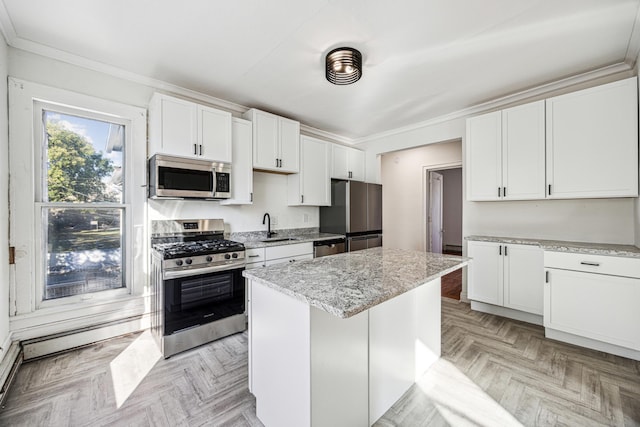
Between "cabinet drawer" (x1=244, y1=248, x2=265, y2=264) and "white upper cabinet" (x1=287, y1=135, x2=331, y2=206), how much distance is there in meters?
1.07

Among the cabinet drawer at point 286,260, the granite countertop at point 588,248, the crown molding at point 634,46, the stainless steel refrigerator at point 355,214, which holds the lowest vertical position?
the cabinet drawer at point 286,260

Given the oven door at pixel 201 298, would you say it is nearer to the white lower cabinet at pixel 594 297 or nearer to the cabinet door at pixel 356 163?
the cabinet door at pixel 356 163

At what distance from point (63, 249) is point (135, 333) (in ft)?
3.37

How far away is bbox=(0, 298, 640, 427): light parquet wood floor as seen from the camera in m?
1.58

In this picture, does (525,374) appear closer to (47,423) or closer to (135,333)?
(47,423)

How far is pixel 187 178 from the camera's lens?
8.86ft

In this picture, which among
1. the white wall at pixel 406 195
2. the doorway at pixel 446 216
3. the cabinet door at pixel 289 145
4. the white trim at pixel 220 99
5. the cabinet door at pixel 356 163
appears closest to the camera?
the white trim at pixel 220 99

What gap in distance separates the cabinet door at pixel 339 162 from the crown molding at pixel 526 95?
0.93 metres

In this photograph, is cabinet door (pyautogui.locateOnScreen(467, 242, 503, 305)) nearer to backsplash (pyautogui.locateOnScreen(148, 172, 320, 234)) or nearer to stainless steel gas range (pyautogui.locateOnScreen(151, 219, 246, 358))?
backsplash (pyautogui.locateOnScreen(148, 172, 320, 234))

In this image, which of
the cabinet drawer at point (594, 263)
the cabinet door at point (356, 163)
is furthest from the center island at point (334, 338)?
the cabinet door at point (356, 163)

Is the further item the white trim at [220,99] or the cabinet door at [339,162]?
the cabinet door at [339,162]

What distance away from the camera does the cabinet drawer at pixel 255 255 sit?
288cm

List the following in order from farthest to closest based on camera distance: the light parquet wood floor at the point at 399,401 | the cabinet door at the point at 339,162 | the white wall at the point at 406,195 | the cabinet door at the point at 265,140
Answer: the white wall at the point at 406,195 < the cabinet door at the point at 339,162 < the cabinet door at the point at 265,140 < the light parquet wood floor at the point at 399,401

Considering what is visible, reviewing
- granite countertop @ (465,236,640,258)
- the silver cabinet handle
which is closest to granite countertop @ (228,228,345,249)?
granite countertop @ (465,236,640,258)
